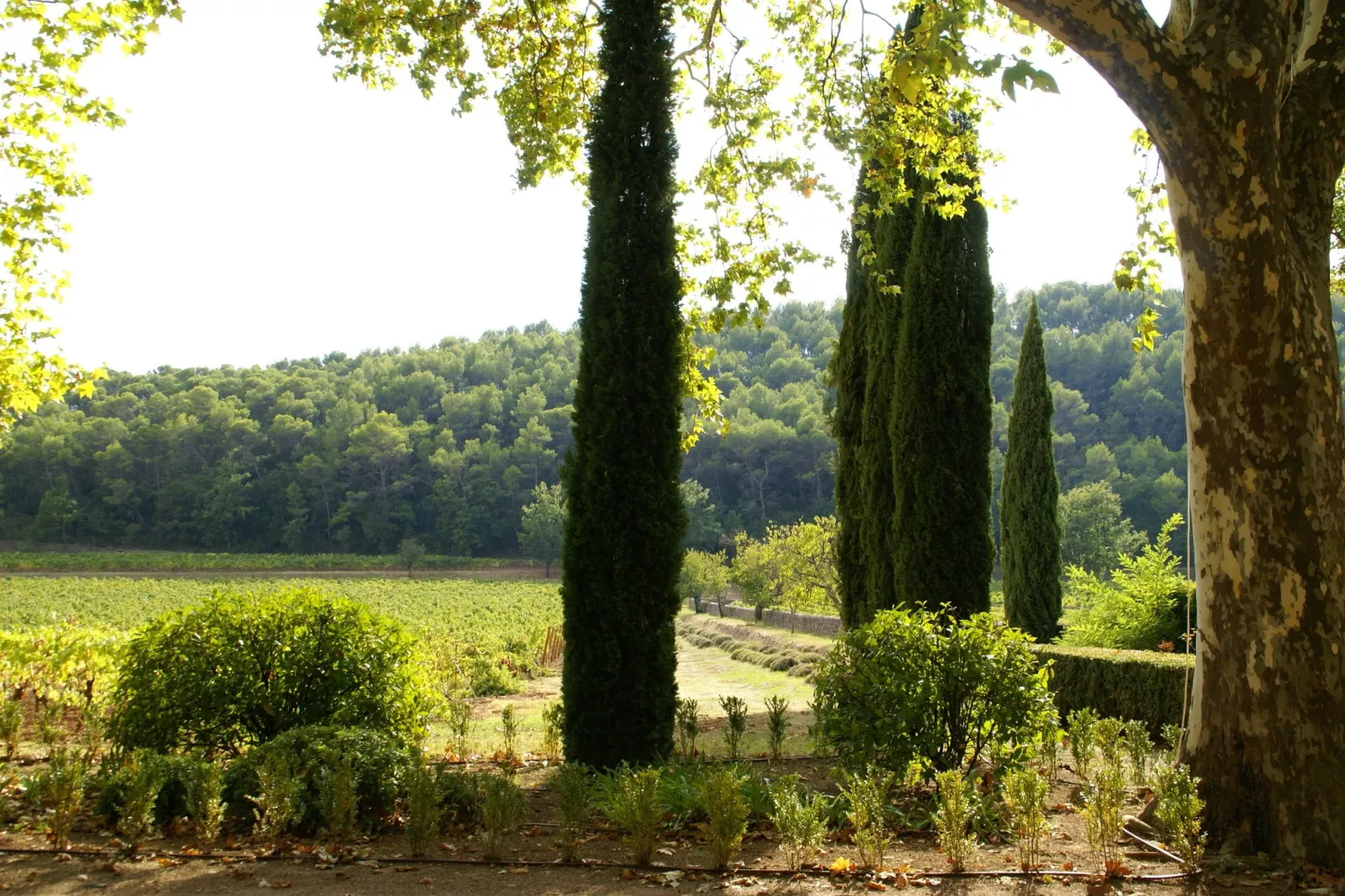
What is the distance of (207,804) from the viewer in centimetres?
525

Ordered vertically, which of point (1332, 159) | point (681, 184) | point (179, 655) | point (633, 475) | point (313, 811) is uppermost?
point (681, 184)

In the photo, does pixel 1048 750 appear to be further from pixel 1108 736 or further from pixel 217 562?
pixel 217 562

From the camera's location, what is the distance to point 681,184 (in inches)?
451

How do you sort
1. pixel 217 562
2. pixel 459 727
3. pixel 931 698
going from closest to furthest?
pixel 931 698 → pixel 459 727 → pixel 217 562

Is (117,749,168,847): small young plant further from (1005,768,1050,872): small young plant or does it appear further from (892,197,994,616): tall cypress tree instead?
(892,197,994,616): tall cypress tree

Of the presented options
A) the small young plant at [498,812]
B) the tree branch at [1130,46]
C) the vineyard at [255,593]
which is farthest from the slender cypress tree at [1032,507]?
the small young plant at [498,812]

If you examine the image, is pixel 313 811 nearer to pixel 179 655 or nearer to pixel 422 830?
pixel 422 830

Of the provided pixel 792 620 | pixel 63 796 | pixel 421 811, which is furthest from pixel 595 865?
pixel 792 620

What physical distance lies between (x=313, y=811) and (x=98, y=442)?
300ft

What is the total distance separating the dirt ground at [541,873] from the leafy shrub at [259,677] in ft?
4.96

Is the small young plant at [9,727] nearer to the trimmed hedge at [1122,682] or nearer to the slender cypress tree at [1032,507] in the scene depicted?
the trimmed hedge at [1122,682]

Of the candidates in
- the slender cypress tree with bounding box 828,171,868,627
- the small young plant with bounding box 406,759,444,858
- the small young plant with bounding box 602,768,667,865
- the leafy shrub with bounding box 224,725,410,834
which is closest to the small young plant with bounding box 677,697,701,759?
the leafy shrub with bounding box 224,725,410,834

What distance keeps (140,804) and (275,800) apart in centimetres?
Answer: 76

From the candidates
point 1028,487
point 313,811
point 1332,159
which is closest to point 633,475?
point 313,811
